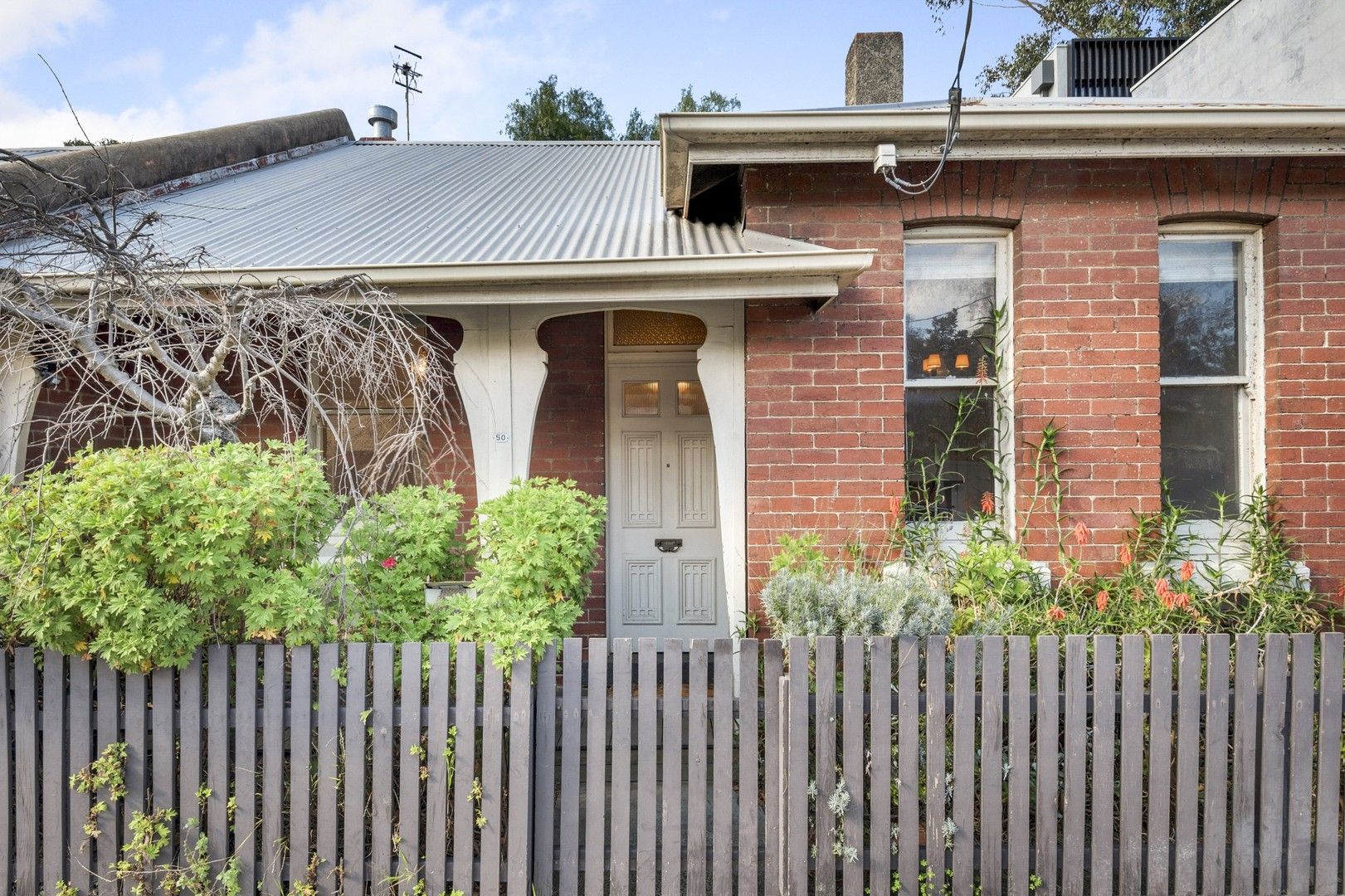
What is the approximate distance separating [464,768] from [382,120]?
1127 centimetres

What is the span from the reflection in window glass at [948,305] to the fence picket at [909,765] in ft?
7.92

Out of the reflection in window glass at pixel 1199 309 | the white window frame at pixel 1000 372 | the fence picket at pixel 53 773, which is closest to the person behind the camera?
the fence picket at pixel 53 773

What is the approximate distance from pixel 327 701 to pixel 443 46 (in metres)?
14.6

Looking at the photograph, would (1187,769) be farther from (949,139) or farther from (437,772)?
(949,139)

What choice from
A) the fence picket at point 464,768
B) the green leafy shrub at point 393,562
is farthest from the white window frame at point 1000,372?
the fence picket at point 464,768

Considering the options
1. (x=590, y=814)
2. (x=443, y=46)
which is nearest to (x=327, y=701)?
(x=590, y=814)

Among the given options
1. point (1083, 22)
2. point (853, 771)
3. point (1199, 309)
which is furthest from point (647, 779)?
point (1083, 22)

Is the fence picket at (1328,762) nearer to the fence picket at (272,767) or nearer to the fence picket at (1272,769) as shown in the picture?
the fence picket at (1272,769)

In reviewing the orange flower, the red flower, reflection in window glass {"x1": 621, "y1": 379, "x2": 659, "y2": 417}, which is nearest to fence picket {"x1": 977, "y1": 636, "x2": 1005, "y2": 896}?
the orange flower

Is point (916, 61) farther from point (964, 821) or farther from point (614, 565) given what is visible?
point (964, 821)

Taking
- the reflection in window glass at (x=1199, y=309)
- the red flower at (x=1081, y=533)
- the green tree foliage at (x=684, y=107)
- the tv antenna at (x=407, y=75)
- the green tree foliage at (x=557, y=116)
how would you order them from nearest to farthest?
the red flower at (x=1081, y=533)
the reflection in window glass at (x=1199, y=309)
the tv antenna at (x=407, y=75)
the green tree foliage at (x=557, y=116)
the green tree foliage at (x=684, y=107)

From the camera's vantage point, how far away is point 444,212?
19.1 feet

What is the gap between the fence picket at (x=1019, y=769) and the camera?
2703 mm

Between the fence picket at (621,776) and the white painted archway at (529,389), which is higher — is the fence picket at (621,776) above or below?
below
